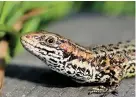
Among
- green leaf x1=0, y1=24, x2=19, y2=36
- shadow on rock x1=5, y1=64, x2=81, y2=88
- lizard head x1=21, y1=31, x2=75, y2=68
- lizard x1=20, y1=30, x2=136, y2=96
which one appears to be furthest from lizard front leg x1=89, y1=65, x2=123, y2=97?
green leaf x1=0, y1=24, x2=19, y2=36

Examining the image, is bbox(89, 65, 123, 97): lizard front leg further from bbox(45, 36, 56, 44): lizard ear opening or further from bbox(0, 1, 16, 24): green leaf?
bbox(0, 1, 16, 24): green leaf

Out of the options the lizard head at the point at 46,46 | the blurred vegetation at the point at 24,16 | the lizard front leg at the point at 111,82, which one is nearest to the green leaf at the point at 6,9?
the blurred vegetation at the point at 24,16

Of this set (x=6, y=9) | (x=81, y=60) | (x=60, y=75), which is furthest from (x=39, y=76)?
(x=6, y=9)

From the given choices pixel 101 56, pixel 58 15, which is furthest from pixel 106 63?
pixel 58 15

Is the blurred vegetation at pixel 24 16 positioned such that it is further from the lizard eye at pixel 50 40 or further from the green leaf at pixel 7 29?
the lizard eye at pixel 50 40

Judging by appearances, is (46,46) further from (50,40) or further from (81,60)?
(81,60)
